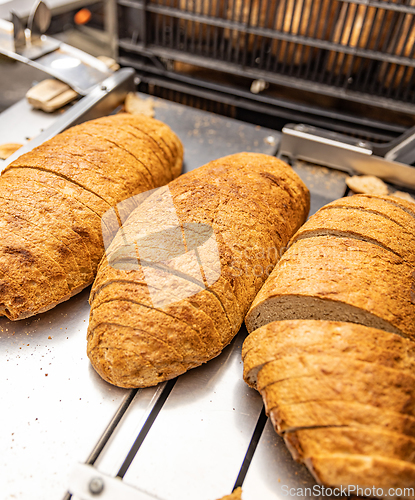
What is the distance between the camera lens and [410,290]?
2.01 metres

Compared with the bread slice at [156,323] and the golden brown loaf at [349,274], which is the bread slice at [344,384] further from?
the bread slice at [156,323]

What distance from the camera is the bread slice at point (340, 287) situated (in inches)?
73.6

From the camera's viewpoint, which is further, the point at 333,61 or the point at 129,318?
the point at 333,61

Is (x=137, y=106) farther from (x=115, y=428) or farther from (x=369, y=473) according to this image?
(x=369, y=473)

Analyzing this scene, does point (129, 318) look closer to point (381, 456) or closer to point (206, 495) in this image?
point (206, 495)

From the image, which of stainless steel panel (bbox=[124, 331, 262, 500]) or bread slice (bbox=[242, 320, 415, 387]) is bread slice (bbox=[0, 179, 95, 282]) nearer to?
stainless steel panel (bbox=[124, 331, 262, 500])

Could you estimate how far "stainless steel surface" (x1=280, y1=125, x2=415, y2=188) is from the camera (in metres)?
3.40

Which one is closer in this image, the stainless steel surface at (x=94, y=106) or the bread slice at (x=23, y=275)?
the bread slice at (x=23, y=275)

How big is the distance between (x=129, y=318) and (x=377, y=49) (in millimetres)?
3709

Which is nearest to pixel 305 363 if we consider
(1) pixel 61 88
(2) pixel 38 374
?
(2) pixel 38 374

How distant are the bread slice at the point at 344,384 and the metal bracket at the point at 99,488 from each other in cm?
69

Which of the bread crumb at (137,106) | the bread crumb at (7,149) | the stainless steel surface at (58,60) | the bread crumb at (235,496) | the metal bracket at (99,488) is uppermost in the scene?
the stainless steel surface at (58,60)

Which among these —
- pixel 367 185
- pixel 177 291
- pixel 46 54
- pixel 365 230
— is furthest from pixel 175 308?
pixel 46 54

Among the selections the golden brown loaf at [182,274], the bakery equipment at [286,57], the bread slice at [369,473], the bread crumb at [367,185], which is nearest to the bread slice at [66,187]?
the golden brown loaf at [182,274]
